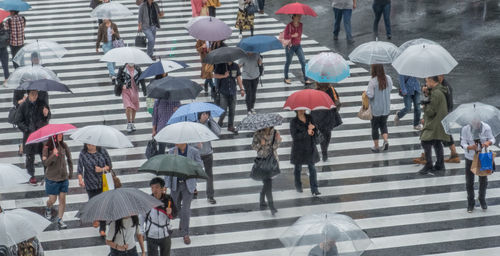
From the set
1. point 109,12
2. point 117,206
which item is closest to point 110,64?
point 109,12

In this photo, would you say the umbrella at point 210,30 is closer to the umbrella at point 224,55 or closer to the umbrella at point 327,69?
the umbrella at point 224,55

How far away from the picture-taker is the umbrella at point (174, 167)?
11.6m

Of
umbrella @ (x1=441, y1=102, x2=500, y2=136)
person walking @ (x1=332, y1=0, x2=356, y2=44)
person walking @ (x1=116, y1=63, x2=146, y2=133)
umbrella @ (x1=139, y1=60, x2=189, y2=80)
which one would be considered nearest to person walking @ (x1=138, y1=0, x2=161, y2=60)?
person walking @ (x1=116, y1=63, x2=146, y2=133)

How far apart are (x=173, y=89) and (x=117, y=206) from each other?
4.87m

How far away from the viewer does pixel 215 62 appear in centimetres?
1636

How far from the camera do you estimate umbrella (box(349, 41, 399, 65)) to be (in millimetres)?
16250

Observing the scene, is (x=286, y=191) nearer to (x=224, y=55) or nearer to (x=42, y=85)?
(x=224, y=55)

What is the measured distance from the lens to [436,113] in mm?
15047

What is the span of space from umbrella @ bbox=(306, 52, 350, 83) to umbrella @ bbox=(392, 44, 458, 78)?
1.03 metres

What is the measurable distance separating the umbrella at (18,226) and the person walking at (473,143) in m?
6.72

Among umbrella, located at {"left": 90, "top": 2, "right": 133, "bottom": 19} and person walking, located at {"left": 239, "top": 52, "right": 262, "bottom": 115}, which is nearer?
person walking, located at {"left": 239, "top": 52, "right": 262, "bottom": 115}

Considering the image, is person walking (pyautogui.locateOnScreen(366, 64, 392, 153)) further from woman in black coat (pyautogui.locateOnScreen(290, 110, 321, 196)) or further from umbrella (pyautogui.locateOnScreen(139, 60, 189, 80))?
umbrella (pyautogui.locateOnScreen(139, 60, 189, 80))

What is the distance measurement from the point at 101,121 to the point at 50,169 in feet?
17.1

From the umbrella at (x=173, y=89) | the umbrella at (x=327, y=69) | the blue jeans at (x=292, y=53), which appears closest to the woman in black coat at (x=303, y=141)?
the umbrella at (x=173, y=89)
